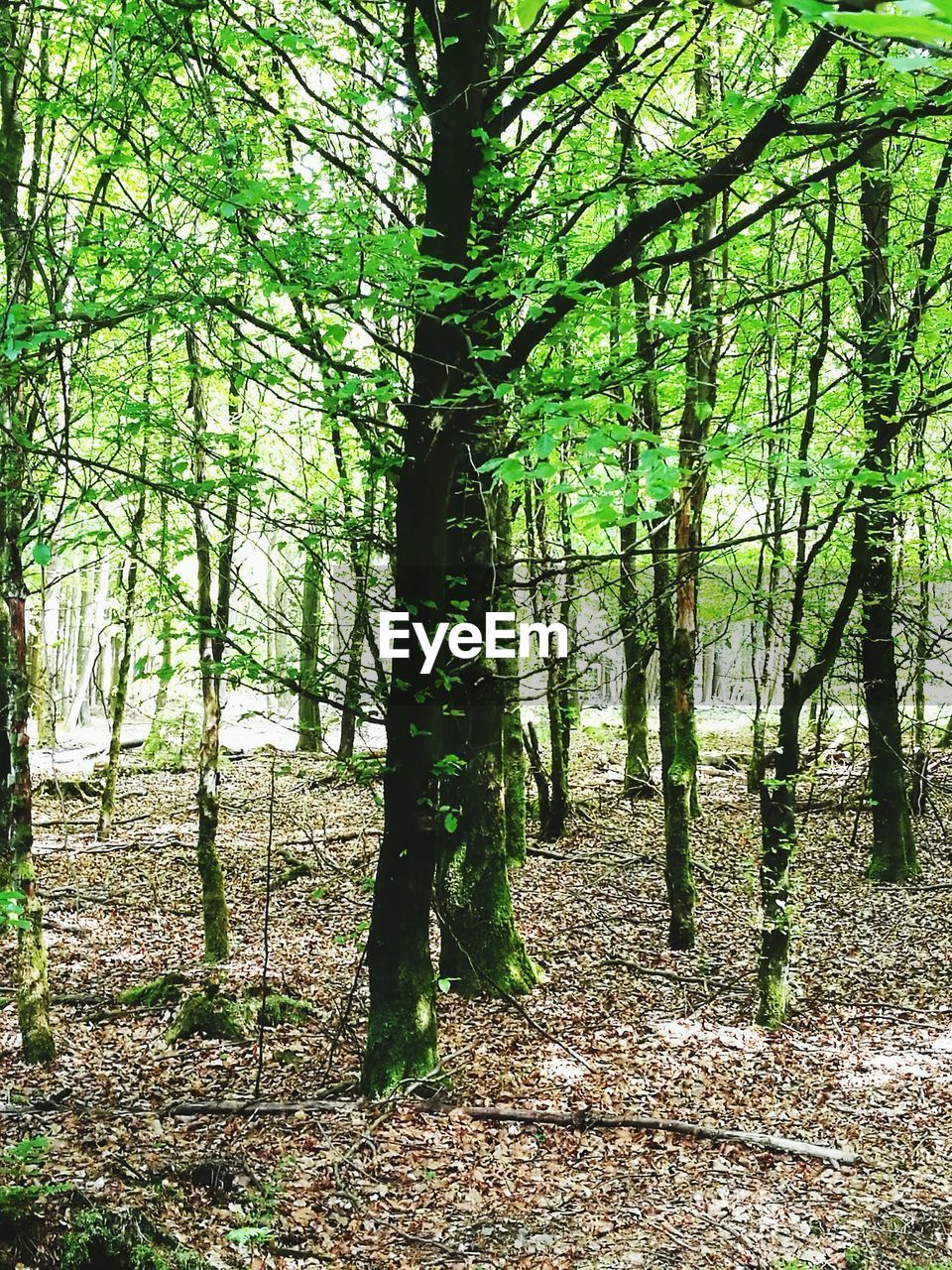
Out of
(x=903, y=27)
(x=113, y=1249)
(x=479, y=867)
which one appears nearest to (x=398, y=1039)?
(x=479, y=867)

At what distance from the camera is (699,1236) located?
4.92 m

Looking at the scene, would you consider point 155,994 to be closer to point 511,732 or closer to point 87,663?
point 511,732

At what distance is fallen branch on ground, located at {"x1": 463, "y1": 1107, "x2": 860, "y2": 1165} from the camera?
5801 millimetres

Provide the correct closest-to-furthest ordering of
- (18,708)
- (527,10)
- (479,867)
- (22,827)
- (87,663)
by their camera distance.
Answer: (527,10)
(18,708)
(22,827)
(479,867)
(87,663)

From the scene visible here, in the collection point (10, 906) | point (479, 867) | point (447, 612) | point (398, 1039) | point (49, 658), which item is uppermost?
point (49, 658)

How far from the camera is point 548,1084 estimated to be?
6.89m

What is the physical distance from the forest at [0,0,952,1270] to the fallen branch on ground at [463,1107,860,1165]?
3 cm

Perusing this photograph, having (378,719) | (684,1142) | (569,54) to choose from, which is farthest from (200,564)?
(684,1142)

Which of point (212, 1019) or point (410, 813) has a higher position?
point (410, 813)

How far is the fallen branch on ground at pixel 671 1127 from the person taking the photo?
228 inches

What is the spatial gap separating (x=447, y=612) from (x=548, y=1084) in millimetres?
3680

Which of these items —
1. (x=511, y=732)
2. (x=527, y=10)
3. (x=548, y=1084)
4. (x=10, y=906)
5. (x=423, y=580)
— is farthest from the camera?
(x=511, y=732)

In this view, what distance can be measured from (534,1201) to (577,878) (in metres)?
7.18

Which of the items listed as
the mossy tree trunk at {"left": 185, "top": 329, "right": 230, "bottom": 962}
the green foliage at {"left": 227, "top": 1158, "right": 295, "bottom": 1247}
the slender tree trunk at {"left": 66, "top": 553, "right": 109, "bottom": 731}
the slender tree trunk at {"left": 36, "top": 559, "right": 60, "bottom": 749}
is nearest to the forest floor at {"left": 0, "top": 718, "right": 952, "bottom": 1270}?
the green foliage at {"left": 227, "top": 1158, "right": 295, "bottom": 1247}
